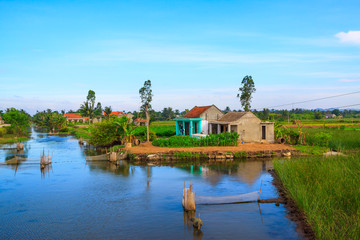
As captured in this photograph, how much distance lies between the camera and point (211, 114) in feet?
105

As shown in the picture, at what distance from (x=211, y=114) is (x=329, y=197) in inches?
900

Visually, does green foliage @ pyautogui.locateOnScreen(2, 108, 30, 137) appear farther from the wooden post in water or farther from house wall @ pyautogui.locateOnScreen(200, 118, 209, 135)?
the wooden post in water

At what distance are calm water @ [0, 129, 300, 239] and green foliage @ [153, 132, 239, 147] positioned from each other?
541 centimetres

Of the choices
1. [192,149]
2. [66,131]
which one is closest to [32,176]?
[192,149]

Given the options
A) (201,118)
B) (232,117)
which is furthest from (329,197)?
(201,118)

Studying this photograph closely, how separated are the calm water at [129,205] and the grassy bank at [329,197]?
3.77 feet

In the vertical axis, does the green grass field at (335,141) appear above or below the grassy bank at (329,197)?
above

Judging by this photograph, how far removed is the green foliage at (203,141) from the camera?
1024 inches

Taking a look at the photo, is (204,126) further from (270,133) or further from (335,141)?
(335,141)

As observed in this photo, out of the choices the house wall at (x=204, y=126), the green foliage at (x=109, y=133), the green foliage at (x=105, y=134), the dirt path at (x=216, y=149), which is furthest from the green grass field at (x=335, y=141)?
the green foliage at (x=105, y=134)

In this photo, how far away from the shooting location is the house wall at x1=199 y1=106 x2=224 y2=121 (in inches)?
1248

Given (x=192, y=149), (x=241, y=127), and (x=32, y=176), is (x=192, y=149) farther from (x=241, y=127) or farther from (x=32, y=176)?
(x=32, y=176)

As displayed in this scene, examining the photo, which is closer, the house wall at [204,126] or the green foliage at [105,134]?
the green foliage at [105,134]

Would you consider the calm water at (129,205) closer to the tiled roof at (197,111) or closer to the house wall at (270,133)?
the house wall at (270,133)
